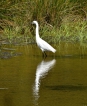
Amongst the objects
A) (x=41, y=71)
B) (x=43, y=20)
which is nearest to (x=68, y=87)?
(x=41, y=71)

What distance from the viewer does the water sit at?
8594mm

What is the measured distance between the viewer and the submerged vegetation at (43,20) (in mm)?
19359

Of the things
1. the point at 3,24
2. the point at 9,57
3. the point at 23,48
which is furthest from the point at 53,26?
the point at 9,57

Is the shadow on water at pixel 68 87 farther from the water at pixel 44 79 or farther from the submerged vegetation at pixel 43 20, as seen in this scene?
the submerged vegetation at pixel 43 20

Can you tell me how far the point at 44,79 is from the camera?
10719mm

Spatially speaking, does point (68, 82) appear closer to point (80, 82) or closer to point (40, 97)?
point (80, 82)

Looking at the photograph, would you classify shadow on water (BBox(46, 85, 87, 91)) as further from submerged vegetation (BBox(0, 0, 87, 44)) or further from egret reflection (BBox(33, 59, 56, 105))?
submerged vegetation (BBox(0, 0, 87, 44))

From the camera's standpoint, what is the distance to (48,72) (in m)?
11.6

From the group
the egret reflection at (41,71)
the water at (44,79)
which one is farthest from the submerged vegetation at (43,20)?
the egret reflection at (41,71)

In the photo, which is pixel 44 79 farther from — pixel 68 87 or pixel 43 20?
pixel 43 20

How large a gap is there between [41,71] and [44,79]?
3.51 feet

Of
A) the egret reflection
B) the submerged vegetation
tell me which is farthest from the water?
the submerged vegetation

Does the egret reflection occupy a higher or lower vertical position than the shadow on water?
higher

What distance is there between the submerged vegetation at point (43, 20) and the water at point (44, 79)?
144 inches
